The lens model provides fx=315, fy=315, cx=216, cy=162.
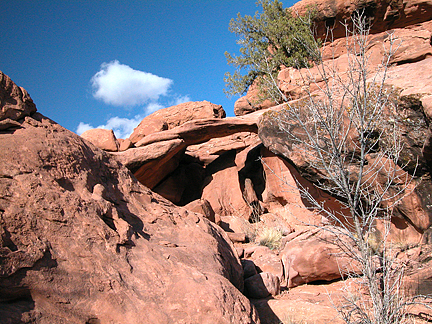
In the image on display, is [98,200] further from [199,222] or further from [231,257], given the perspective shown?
[231,257]

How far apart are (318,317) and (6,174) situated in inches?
168

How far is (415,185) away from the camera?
6.50 m

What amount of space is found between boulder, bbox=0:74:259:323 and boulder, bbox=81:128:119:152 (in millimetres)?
6379

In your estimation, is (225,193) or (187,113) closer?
(225,193)

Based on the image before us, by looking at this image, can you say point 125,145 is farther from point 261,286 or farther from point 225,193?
point 261,286

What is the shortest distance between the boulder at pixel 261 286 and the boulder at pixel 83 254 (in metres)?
1.19

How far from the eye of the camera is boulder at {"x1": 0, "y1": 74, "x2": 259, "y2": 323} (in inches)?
102

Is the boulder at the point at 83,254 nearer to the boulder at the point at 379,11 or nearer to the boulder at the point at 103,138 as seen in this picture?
the boulder at the point at 103,138

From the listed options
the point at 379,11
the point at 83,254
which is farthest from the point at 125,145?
the point at 379,11

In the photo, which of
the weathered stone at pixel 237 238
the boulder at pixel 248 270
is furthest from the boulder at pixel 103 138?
the boulder at pixel 248 270

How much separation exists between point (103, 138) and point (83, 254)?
8.30 m

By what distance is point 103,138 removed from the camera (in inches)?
423

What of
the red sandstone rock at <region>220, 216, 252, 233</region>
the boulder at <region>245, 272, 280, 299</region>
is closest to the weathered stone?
the red sandstone rock at <region>220, 216, 252, 233</region>

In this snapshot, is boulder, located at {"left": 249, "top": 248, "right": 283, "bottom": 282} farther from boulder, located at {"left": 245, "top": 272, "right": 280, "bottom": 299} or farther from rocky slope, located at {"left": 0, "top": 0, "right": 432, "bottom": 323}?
boulder, located at {"left": 245, "top": 272, "right": 280, "bottom": 299}
